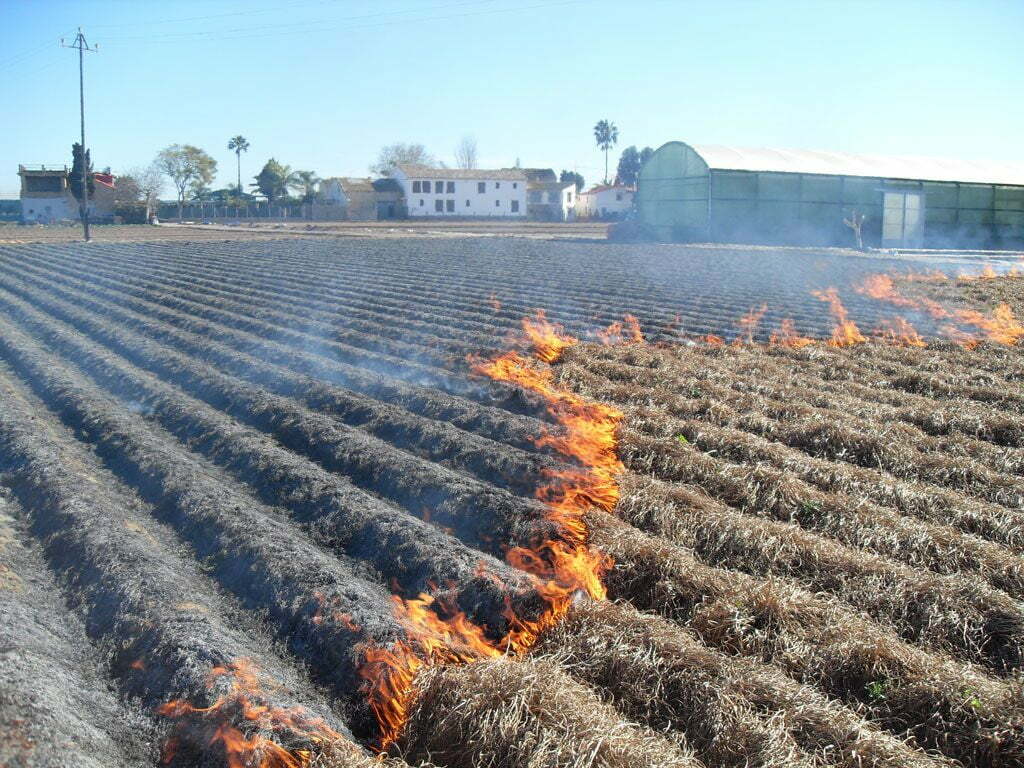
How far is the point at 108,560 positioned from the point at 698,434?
4.64 meters

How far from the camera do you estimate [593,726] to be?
130 inches

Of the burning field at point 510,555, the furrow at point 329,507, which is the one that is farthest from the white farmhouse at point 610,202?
the furrow at point 329,507

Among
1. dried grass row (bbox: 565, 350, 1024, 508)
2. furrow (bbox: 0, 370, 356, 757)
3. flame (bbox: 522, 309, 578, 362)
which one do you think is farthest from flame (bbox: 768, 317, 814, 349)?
furrow (bbox: 0, 370, 356, 757)

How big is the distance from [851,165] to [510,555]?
39520 mm

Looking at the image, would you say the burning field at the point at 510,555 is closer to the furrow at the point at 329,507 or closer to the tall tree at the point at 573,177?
the furrow at the point at 329,507

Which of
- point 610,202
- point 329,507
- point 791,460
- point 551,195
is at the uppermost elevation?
point 551,195

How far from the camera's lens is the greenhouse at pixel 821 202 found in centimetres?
3709

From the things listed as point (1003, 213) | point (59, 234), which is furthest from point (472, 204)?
point (1003, 213)

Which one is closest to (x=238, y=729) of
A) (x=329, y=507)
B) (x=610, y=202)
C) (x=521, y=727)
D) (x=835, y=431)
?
(x=521, y=727)

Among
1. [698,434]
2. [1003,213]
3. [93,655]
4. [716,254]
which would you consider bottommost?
[93,655]

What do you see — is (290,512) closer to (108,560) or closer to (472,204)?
(108,560)

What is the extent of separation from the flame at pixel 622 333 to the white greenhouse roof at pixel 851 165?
25.7m

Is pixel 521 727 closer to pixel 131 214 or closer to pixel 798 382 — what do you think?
pixel 798 382

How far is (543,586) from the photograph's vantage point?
180 inches
